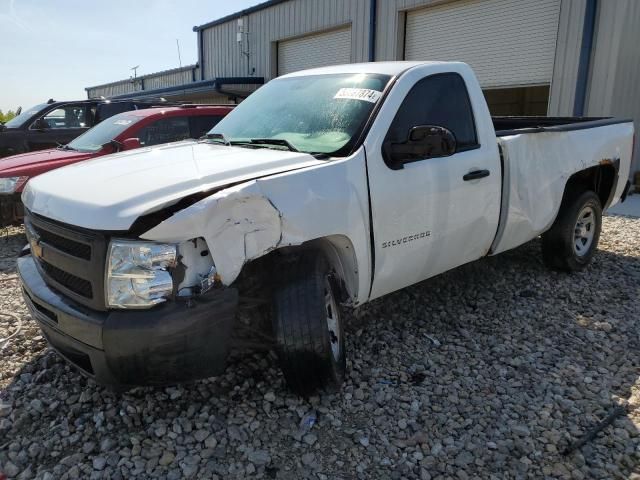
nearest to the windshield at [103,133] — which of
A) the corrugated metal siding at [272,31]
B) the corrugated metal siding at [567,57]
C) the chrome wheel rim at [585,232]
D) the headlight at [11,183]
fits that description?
the headlight at [11,183]

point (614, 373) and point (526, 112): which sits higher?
point (526, 112)

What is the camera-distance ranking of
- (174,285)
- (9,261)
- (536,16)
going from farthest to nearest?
1. (536,16)
2. (9,261)
3. (174,285)

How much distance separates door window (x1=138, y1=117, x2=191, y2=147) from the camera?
7.03m

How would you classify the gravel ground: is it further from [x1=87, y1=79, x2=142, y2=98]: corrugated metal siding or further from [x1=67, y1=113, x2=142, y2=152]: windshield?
[x1=87, y1=79, x2=142, y2=98]: corrugated metal siding

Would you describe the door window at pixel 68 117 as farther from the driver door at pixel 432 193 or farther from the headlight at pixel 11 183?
the driver door at pixel 432 193

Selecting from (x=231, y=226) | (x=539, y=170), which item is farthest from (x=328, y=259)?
(x=539, y=170)

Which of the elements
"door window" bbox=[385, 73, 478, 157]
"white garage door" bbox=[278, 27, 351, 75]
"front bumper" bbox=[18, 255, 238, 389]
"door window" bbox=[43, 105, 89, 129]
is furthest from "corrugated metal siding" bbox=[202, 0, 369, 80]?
"front bumper" bbox=[18, 255, 238, 389]

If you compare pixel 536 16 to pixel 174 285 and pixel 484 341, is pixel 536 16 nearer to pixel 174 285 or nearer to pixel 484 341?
pixel 484 341

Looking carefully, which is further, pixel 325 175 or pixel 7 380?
pixel 7 380

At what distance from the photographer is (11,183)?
6008mm

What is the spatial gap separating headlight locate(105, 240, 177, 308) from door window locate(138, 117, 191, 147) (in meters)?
4.98

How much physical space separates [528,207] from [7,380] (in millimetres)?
4026

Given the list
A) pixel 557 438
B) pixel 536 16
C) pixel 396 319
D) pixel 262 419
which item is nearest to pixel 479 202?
pixel 396 319

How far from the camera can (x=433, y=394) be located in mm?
3152
